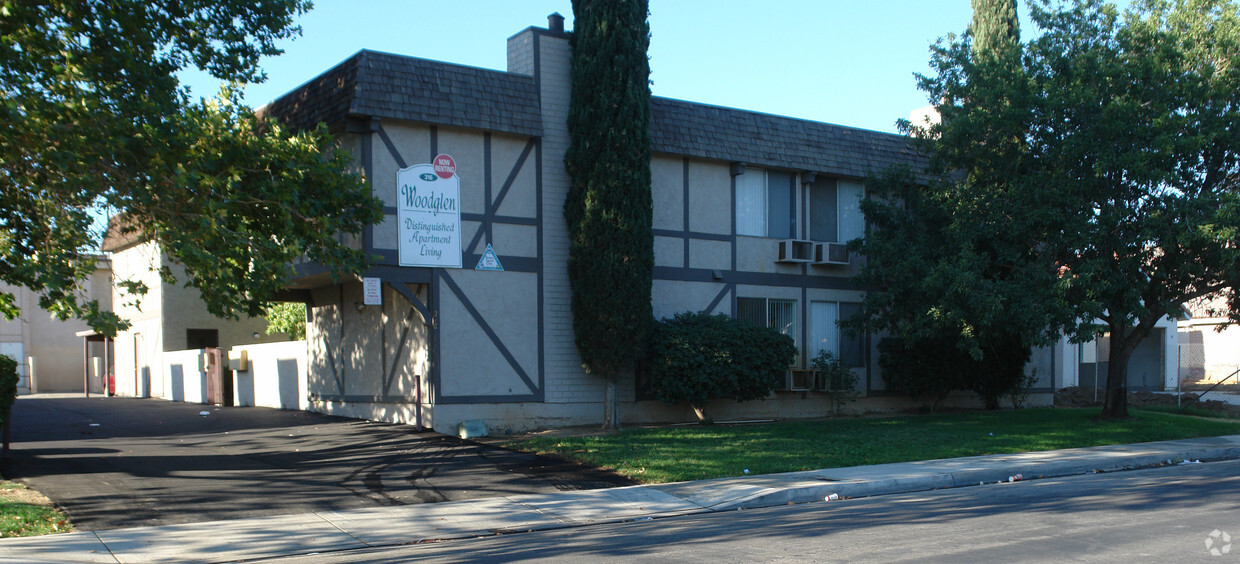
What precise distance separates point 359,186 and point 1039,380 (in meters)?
19.1

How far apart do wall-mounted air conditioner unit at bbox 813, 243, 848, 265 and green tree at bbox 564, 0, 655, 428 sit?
5.24 metres

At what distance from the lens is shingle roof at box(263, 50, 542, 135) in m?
16.5

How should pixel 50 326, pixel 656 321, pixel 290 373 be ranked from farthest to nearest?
pixel 50 326 → pixel 290 373 → pixel 656 321

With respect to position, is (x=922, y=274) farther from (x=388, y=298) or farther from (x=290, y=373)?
(x=290, y=373)

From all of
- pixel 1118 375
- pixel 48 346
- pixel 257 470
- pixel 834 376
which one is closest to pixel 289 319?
pixel 48 346

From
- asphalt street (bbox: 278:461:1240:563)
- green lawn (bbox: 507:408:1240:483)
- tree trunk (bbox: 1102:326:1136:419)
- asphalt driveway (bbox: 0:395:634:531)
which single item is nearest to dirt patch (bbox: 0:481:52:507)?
asphalt driveway (bbox: 0:395:634:531)

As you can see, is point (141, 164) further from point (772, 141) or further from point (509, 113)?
point (772, 141)

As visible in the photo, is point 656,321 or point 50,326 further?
point 50,326

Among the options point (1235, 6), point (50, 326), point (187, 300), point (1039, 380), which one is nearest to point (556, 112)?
point (1235, 6)

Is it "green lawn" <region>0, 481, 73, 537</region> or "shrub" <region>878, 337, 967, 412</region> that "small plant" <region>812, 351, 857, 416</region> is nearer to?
"shrub" <region>878, 337, 967, 412</region>

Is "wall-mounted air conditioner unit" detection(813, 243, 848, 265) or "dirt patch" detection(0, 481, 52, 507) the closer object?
"dirt patch" detection(0, 481, 52, 507)

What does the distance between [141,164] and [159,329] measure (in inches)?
811

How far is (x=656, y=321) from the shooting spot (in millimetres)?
19125

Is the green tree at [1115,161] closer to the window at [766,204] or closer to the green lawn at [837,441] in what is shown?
the green lawn at [837,441]
